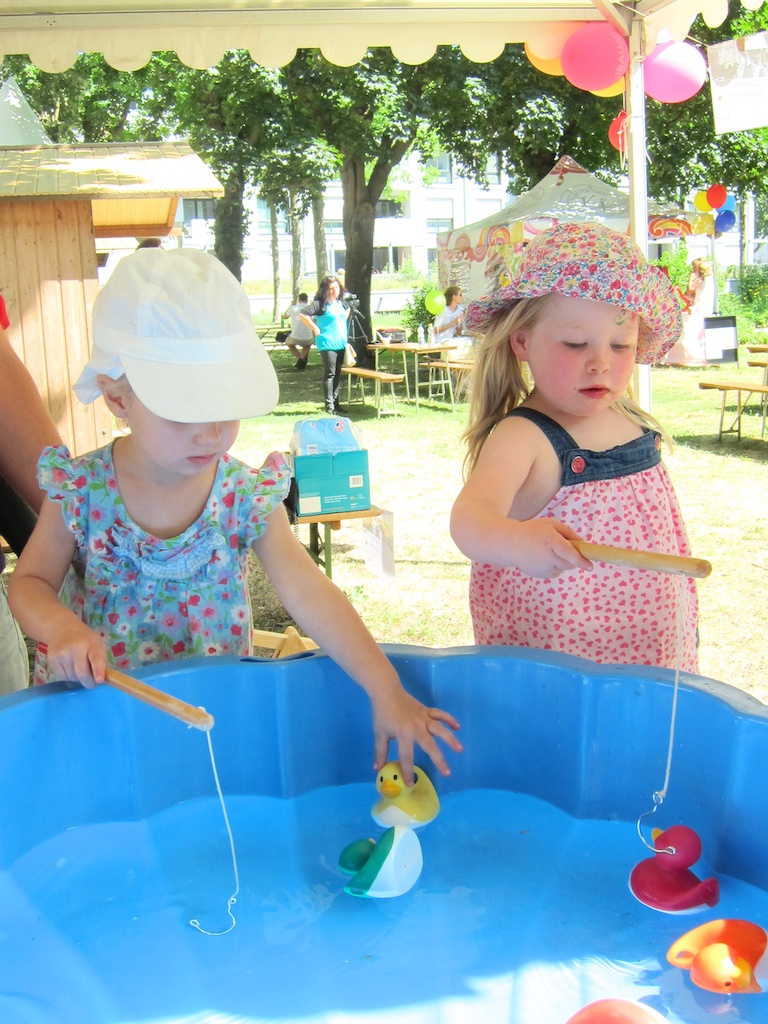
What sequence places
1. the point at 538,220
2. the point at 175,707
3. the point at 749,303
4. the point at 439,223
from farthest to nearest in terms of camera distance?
1. the point at 439,223
2. the point at 749,303
3. the point at 538,220
4. the point at 175,707

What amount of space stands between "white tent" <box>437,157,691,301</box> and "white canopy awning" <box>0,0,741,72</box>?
6.30 metres

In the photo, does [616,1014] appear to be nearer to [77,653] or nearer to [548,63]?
[77,653]

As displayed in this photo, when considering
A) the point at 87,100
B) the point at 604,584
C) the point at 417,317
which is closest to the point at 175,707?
the point at 604,584

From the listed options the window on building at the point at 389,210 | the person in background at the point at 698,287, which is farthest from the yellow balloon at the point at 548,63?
the window on building at the point at 389,210

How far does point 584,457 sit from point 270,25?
2.86m

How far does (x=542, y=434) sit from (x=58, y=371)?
4.00 metres

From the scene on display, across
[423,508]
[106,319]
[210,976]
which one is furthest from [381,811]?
[423,508]

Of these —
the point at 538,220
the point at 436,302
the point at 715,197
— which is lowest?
the point at 436,302

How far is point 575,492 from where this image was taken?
1.62m

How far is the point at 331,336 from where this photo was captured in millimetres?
10438

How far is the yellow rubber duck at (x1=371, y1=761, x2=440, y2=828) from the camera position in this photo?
53.4 inches

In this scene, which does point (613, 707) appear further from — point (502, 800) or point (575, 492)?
point (575, 492)

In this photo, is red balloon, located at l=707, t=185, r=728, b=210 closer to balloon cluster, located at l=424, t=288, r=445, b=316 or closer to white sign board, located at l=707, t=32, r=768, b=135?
balloon cluster, located at l=424, t=288, r=445, b=316

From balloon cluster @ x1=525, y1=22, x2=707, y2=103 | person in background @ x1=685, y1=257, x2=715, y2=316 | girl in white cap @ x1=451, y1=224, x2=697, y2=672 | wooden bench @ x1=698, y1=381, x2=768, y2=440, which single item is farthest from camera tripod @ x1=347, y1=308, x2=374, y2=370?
girl in white cap @ x1=451, y1=224, x2=697, y2=672
